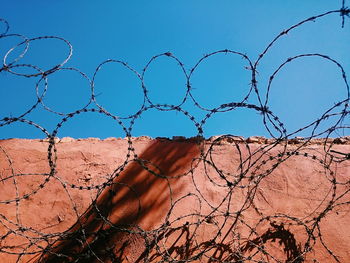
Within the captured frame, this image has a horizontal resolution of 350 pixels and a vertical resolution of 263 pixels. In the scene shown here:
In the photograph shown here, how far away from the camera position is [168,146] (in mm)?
4828

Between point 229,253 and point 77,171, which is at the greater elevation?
point 77,171

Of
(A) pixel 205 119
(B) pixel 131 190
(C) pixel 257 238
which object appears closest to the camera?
(A) pixel 205 119

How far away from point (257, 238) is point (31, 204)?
10.2 ft

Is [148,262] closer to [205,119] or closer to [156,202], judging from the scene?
[156,202]

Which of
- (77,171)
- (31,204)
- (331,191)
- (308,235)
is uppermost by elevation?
(77,171)

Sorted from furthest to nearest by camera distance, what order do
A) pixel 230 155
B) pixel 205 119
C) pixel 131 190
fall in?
pixel 230 155 → pixel 131 190 → pixel 205 119

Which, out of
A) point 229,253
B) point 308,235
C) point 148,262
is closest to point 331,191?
point 308,235

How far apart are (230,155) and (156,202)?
139 cm

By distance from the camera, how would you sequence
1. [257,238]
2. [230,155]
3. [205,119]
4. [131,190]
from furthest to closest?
[230,155], [131,190], [257,238], [205,119]

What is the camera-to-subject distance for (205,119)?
→ 3.74 m

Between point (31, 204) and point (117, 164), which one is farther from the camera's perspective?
point (117, 164)

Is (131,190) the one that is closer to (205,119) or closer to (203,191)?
(203,191)

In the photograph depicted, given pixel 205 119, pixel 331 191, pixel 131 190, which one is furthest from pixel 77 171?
pixel 331 191

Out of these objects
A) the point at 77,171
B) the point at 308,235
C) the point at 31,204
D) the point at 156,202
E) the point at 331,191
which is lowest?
the point at 308,235
